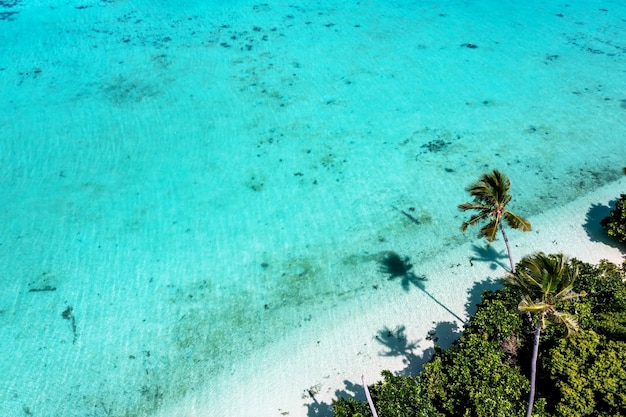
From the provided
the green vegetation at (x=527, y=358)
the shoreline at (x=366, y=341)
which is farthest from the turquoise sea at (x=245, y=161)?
the green vegetation at (x=527, y=358)

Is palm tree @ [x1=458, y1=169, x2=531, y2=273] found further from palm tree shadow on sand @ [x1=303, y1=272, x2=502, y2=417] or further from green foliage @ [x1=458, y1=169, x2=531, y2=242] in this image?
palm tree shadow on sand @ [x1=303, y1=272, x2=502, y2=417]

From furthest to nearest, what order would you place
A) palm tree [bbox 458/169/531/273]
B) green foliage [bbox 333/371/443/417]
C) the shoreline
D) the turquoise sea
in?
the turquoise sea < the shoreline < palm tree [bbox 458/169/531/273] < green foliage [bbox 333/371/443/417]

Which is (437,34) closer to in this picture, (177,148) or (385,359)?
(177,148)

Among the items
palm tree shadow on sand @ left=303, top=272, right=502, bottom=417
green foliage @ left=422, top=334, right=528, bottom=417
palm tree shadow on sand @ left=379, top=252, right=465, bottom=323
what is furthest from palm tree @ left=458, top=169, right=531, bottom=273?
palm tree shadow on sand @ left=379, top=252, right=465, bottom=323

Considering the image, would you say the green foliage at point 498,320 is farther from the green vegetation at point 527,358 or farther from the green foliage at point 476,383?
the green foliage at point 476,383

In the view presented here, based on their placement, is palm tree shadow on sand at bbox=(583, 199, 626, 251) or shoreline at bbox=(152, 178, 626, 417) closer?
shoreline at bbox=(152, 178, 626, 417)

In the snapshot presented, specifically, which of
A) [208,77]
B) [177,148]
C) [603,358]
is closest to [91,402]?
[177,148]
